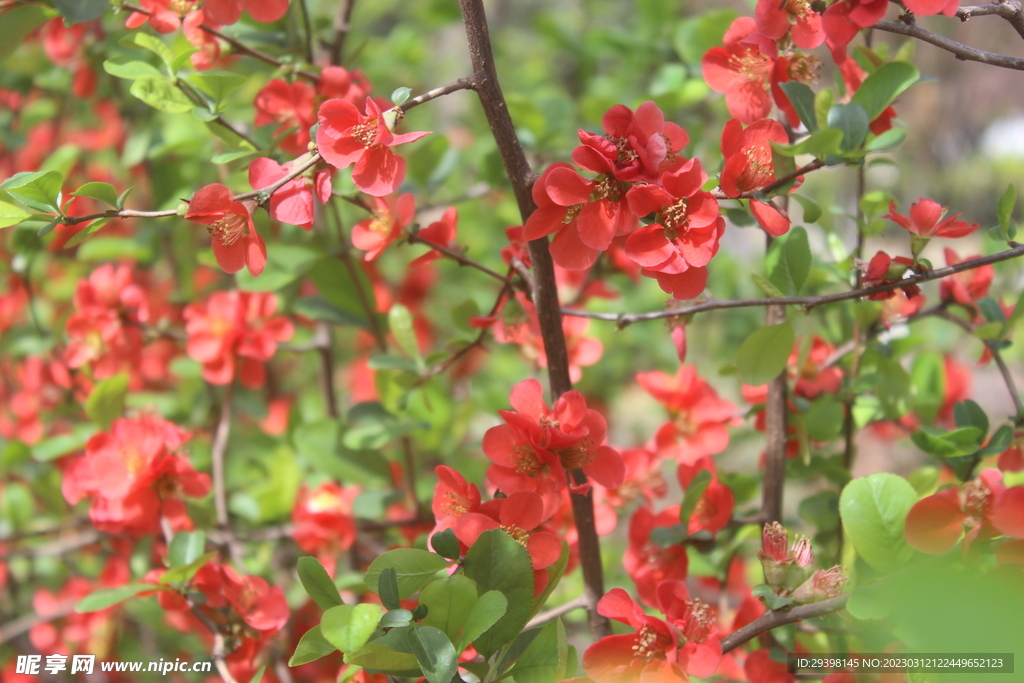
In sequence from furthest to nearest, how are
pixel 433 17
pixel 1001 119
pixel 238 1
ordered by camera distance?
pixel 1001 119
pixel 433 17
pixel 238 1

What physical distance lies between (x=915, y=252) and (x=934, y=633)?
0.35m

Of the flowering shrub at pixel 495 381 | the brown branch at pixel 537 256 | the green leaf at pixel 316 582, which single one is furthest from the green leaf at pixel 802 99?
the green leaf at pixel 316 582

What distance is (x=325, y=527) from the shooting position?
38.5 inches

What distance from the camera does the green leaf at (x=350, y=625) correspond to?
51 centimetres

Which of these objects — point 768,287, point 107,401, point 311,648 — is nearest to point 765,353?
point 768,287

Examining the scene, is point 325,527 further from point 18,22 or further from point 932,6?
point 932,6

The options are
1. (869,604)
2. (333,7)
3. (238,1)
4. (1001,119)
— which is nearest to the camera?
(869,604)

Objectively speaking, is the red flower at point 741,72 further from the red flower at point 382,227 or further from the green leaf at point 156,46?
the green leaf at point 156,46


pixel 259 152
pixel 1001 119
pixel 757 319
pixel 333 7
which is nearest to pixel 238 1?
pixel 259 152

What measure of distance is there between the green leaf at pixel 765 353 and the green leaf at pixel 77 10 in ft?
2.35

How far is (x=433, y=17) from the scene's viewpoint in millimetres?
1508

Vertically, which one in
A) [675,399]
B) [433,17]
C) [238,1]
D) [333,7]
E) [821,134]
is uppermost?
[333,7]

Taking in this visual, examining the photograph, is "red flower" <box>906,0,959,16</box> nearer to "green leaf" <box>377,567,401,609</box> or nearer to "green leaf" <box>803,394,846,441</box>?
"green leaf" <box>803,394,846,441</box>

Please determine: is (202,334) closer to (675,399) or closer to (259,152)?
(259,152)
